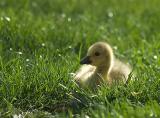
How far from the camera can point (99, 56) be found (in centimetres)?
638

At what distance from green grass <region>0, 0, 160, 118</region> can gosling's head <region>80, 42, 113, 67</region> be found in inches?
6.7

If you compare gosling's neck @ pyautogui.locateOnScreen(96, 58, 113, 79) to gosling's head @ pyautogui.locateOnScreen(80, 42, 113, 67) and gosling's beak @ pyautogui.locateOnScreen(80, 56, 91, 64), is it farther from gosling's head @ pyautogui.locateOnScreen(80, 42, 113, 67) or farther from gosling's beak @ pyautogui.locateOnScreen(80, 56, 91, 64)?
gosling's beak @ pyautogui.locateOnScreen(80, 56, 91, 64)

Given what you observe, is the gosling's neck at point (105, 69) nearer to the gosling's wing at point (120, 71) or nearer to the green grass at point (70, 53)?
the gosling's wing at point (120, 71)

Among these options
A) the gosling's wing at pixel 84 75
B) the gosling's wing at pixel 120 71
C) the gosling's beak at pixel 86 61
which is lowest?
the gosling's wing at pixel 120 71

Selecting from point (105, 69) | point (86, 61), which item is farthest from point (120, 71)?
point (86, 61)

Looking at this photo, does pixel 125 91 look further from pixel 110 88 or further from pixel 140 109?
pixel 140 109

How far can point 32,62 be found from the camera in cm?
603

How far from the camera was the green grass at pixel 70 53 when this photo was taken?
205 inches

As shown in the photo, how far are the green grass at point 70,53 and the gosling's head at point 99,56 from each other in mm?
170

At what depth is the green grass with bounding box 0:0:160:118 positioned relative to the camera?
5.21m

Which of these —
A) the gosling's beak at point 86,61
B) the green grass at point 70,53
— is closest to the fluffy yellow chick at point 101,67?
the gosling's beak at point 86,61

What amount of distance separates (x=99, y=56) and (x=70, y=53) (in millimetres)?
641

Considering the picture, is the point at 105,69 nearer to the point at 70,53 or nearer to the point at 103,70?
the point at 103,70

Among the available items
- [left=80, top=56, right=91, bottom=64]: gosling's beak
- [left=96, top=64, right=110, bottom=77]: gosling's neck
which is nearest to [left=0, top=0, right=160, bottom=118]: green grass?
[left=80, top=56, right=91, bottom=64]: gosling's beak
